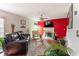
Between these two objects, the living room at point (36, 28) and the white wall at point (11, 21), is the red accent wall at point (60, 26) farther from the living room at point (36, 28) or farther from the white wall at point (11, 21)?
the white wall at point (11, 21)

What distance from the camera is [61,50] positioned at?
2273 mm

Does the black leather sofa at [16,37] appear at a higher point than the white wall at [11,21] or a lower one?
lower

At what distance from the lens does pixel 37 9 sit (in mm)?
2324

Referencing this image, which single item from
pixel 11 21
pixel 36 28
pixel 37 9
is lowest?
pixel 36 28

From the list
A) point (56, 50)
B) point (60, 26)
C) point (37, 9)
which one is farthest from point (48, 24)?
point (56, 50)

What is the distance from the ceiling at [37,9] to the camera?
7.36ft

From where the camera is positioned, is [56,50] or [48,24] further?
[48,24]

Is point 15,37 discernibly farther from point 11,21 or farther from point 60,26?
point 60,26

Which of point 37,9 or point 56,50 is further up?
point 37,9

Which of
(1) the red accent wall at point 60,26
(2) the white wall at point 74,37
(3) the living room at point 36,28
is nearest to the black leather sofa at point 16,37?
(3) the living room at point 36,28

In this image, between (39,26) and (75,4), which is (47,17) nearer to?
(39,26)

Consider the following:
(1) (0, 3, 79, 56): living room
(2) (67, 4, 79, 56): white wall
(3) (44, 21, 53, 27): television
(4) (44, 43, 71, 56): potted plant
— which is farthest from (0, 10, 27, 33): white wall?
(2) (67, 4, 79, 56): white wall

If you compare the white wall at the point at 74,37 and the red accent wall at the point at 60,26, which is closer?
the white wall at the point at 74,37

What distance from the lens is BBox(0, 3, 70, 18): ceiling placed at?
2244 mm
